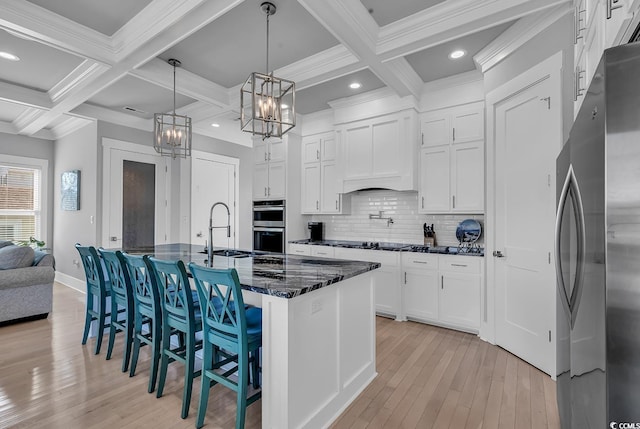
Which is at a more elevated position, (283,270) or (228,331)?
(283,270)

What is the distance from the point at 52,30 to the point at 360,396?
12.5 feet

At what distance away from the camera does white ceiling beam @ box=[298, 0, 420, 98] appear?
2291 mm

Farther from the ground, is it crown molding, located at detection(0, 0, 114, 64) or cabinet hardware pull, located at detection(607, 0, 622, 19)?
crown molding, located at detection(0, 0, 114, 64)

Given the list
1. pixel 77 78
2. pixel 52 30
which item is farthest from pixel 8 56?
pixel 52 30

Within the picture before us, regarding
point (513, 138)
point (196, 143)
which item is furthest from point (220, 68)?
point (513, 138)

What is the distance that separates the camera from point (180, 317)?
7.13 ft

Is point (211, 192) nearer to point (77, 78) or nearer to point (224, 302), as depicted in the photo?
point (77, 78)

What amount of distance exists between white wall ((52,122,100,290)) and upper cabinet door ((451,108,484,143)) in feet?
16.5

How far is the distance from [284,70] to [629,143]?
11.1 ft

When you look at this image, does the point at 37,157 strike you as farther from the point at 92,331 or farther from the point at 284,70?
the point at 284,70

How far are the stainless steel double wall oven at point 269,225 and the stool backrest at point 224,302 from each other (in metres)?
3.03

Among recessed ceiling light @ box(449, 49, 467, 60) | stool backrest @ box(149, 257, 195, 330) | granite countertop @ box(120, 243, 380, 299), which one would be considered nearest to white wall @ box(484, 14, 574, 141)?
recessed ceiling light @ box(449, 49, 467, 60)

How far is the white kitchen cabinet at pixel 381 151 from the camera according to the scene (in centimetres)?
396

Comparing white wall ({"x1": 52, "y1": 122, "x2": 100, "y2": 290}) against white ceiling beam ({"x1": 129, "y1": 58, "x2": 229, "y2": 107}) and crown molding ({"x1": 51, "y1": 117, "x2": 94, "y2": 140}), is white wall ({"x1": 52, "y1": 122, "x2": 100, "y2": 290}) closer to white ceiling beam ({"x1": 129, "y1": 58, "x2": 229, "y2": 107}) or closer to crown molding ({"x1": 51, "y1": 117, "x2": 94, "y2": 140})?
crown molding ({"x1": 51, "y1": 117, "x2": 94, "y2": 140})
